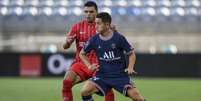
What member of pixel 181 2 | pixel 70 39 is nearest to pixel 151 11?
pixel 181 2

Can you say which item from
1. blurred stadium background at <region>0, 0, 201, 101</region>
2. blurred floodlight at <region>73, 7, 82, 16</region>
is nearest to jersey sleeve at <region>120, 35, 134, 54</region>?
blurred stadium background at <region>0, 0, 201, 101</region>

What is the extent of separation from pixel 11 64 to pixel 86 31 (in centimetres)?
1513

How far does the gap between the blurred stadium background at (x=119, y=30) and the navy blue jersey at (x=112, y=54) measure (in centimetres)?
1513

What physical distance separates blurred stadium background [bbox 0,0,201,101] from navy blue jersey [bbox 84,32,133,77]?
15.1 meters

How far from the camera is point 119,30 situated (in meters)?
25.5

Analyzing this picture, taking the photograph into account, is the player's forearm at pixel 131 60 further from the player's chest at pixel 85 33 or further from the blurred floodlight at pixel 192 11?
the blurred floodlight at pixel 192 11

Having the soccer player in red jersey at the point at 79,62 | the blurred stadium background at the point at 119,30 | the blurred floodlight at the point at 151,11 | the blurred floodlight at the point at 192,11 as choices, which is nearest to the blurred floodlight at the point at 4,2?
the blurred stadium background at the point at 119,30

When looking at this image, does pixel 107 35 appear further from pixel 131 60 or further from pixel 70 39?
pixel 70 39

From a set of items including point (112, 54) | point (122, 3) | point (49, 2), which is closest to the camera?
point (112, 54)

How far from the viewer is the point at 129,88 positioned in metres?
7.09

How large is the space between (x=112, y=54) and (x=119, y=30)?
724 inches

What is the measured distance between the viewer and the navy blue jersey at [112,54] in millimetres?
7191

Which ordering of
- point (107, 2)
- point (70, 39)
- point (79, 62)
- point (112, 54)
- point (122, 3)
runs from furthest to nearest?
point (122, 3), point (107, 2), point (79, 62), point (70, 39), point (112, 54)

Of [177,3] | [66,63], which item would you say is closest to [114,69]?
[66,63]
